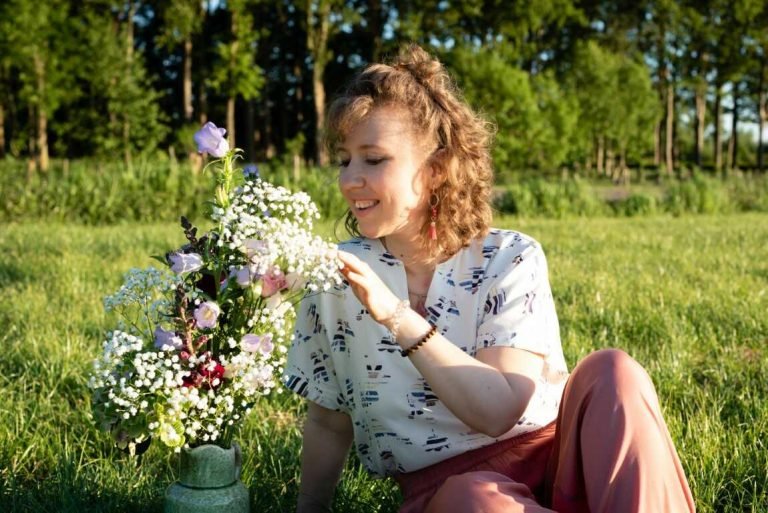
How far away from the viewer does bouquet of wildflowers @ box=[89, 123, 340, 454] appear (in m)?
1.51

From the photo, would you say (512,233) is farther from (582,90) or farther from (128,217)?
(582,90)

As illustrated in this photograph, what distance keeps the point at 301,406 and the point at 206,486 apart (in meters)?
1.68

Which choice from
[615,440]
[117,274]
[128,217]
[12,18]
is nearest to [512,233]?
[615,440]

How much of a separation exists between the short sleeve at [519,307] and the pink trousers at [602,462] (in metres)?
0.19

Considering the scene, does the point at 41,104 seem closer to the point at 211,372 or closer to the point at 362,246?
the point at 362,246

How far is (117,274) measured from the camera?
6059 mm

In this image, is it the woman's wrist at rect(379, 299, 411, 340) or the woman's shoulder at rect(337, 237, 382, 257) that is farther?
the woman's shoulder at rect(337, 237, 382, 257)

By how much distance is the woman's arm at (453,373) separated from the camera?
1.69 m

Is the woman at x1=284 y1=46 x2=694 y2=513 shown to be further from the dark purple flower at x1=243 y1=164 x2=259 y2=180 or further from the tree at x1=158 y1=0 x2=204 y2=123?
the tree at x1=158 y1=0 x2=204 y2=123

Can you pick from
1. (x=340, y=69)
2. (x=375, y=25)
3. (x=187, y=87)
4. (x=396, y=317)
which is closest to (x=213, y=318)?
(x=396, y=317)

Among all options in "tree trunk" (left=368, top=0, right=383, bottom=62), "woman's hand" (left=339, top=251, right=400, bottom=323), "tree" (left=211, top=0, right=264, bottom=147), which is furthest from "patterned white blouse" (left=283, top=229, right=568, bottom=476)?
"tree trunk" (left=368, top=0, right=383, bottom=62)

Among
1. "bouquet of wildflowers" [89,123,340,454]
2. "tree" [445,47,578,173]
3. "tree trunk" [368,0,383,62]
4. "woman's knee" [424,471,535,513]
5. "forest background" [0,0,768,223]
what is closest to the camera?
"bouquet of wildflowers" [89,123,340,454]

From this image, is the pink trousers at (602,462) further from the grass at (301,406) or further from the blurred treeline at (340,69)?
the blurred treeline at (340,69)

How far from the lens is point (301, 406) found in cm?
328
